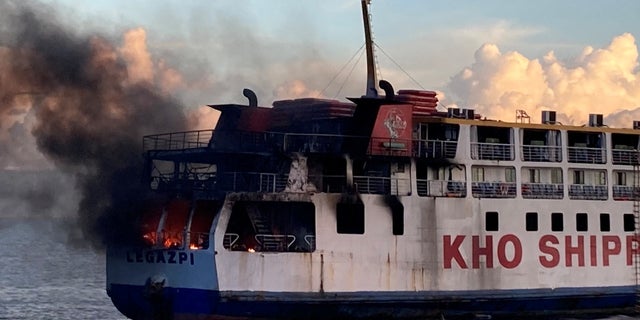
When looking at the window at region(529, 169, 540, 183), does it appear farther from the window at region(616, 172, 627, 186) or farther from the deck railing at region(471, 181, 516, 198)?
the window at region(616, 172, 627, 186)

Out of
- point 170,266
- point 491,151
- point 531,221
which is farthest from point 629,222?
point 170,266

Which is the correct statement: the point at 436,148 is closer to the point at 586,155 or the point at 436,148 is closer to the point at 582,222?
the point at 582,222

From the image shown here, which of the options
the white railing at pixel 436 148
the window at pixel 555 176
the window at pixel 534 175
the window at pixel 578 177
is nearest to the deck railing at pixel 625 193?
the window at pixel 578 177

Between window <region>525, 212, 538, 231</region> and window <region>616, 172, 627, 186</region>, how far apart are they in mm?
4596

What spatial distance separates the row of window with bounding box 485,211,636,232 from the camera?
108 feet

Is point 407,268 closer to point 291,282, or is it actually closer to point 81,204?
point 291,282

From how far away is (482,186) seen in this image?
33.6 meters

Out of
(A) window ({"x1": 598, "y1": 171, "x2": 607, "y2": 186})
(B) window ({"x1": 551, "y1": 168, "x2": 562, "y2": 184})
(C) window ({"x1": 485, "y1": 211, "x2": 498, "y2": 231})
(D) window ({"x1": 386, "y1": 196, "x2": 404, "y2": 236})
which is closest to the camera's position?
(D) window ({"x1": 386, "y1": 196, "x2": 404, "y2": 236})

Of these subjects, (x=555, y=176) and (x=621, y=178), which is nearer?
(x=555, y=176)

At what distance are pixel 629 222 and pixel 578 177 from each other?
2.55 meters

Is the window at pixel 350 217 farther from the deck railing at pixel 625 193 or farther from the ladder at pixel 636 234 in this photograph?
the ladder at pixel 636 234

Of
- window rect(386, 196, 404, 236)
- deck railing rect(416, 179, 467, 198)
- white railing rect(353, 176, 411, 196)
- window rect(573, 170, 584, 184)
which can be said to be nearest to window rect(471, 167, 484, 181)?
deck railing rect(416, 179, 467, 198)

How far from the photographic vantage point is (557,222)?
34.4 metres

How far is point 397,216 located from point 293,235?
10.9 feet
